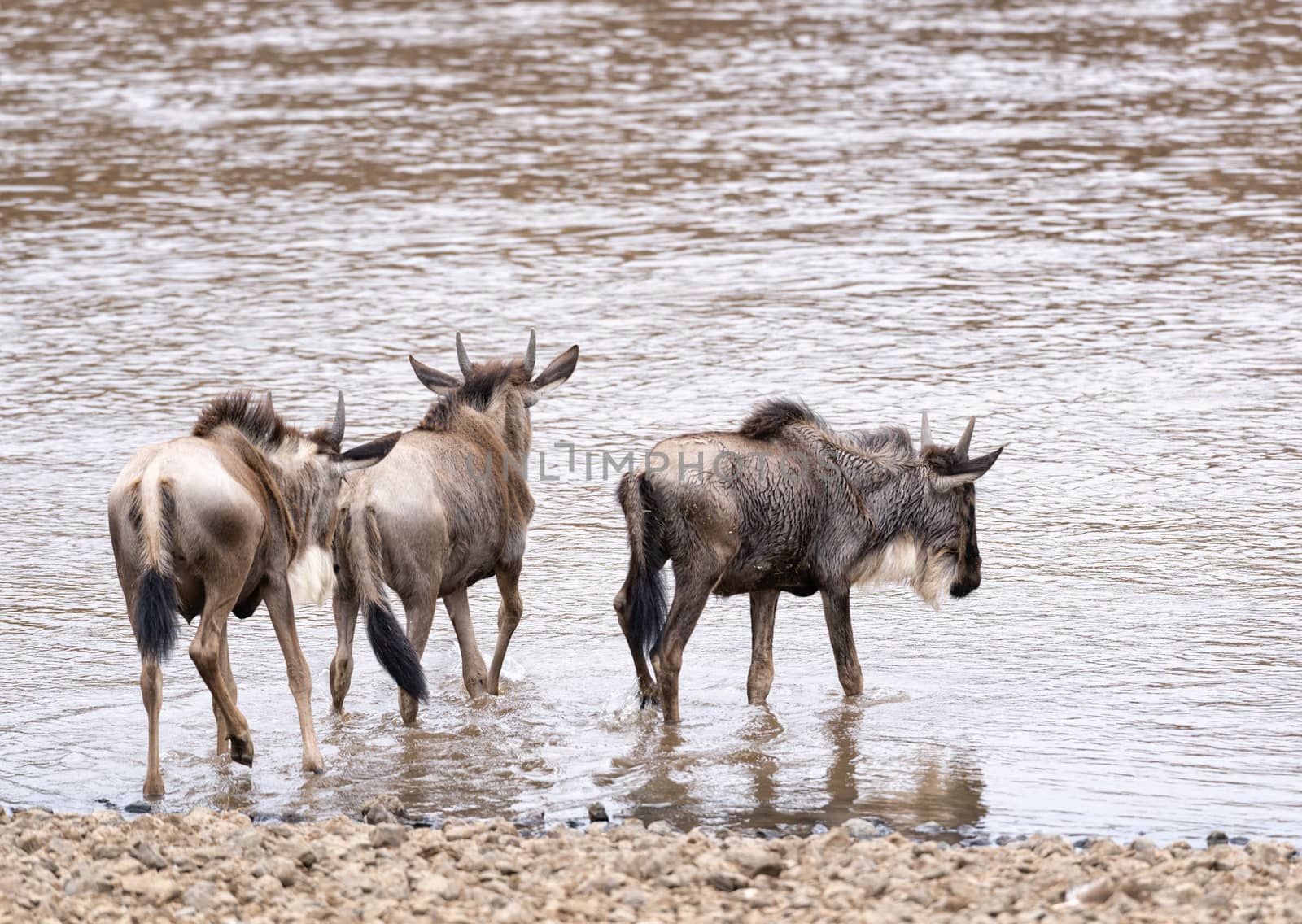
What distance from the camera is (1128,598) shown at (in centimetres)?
1001

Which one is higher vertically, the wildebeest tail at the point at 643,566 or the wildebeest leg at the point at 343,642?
the wildebeest tail at the point at 643,566

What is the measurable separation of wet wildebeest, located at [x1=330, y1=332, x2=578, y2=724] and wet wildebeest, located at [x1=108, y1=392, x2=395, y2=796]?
7.3 inches

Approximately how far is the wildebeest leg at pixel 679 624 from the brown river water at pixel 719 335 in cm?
24

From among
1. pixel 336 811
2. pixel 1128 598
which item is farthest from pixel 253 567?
pixel 1128 598

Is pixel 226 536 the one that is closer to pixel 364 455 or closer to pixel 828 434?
pixel 364 455

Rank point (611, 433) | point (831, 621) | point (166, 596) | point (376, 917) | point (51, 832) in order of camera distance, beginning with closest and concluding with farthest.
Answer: point (376, 917)
point (51, 832)
point (166, 596)
point (831, 621)
point (611, 433)

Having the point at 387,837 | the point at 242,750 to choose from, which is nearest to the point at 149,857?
the point at 387,837

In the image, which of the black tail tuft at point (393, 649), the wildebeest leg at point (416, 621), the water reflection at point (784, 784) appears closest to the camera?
the water reflection at point (784, 784)

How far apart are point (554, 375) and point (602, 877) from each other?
3.90 meters

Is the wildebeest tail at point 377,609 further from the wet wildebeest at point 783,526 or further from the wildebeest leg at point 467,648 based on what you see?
the wet wildebeest at point 783,526

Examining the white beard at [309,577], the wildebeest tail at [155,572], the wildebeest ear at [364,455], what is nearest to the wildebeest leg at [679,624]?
the wildebeest ear at [364,455]

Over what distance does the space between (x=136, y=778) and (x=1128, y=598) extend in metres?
5.06

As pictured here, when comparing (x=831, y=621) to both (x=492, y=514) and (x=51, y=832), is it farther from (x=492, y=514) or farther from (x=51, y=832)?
(x=51, y=832)

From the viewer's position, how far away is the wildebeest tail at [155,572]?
298 inches
